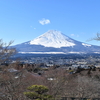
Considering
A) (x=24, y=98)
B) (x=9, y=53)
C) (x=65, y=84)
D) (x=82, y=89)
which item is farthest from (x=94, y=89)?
(x=9, y=53)

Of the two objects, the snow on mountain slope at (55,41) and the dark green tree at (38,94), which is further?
the snow on mountain slope at (55,41)

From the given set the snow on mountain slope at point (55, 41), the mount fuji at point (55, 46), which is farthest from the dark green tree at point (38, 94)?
the snow on mountain slope at point (55, 41)

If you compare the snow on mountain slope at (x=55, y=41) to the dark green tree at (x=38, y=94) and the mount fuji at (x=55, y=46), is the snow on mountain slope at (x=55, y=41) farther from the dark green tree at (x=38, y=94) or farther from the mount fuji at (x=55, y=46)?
the dark green tree at (x=38, y=94)

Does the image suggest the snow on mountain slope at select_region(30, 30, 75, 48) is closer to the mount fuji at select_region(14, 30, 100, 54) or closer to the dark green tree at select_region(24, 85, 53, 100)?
the mount fuji at select_region(14, 30, 100, 54)

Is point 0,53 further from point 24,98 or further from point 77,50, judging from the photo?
point 77,50

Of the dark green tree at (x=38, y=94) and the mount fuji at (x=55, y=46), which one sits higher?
the mount fuji at (x=55, y=46)

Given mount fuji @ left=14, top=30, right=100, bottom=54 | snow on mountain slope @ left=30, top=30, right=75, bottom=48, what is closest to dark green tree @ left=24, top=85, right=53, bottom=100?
mount fuji @ left=14, top=30, right=100, bottom=54

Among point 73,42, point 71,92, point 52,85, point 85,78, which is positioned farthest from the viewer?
point 73,42
